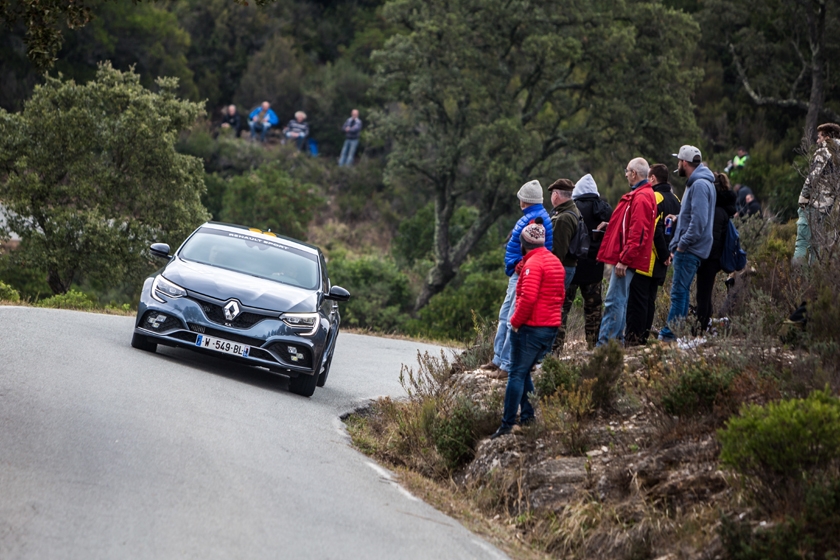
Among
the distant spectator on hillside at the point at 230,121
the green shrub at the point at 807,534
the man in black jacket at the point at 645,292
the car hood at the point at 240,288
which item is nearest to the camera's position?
the green shrub at the point at 807,534

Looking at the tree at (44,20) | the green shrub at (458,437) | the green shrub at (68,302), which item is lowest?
the green shrub at (68,302)

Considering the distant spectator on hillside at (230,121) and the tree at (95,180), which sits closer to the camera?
the tree at (95,180)

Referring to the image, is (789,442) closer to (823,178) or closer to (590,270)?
(590,270)

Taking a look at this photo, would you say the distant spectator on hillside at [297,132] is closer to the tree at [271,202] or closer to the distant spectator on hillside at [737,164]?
the tree at [271,202]

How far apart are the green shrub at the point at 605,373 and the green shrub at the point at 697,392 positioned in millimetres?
869

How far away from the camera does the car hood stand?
12.0 metres

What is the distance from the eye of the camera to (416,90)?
131ft

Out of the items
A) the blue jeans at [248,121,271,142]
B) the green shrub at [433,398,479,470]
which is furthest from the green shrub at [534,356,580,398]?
the blue jeans at [248,121,271,142]

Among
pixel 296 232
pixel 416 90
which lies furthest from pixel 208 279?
pixel 296 232

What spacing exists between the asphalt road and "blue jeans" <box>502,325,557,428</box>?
1.20 metres

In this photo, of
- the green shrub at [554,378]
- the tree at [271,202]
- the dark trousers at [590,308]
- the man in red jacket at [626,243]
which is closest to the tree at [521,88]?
the tree at [271,202]

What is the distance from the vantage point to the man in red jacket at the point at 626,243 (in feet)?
34.9

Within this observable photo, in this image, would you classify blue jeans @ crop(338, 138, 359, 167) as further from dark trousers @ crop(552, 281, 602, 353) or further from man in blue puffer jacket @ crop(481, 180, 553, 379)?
man in blue puffer jacket @ crop(481, 180, 553, 379)

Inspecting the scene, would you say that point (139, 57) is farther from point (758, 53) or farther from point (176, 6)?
point (758, 53)
